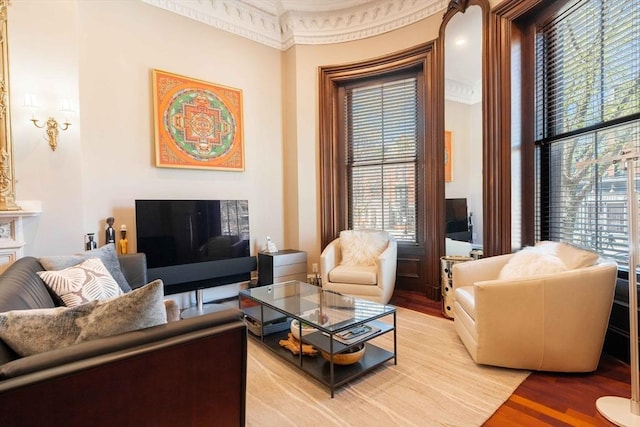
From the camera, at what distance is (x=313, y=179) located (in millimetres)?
4488

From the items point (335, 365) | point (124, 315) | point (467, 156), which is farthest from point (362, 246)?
point (124, 315)

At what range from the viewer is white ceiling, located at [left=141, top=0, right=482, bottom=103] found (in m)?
3.48

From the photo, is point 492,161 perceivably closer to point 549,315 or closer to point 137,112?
point 549,315

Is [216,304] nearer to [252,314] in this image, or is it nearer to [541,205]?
[252,314]

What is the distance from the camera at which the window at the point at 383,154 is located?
13.6 feet

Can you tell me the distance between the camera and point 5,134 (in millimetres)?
2725

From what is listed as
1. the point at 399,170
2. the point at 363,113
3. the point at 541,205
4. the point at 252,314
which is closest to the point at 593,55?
the point at 541,205

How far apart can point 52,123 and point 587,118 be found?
4580 millimetres

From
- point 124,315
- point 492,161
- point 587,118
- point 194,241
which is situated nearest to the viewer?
point 124,315

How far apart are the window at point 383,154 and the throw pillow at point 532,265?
1630mm

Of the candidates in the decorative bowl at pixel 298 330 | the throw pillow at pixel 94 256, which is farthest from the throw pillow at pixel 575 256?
the throw pillow at pixel 94 256

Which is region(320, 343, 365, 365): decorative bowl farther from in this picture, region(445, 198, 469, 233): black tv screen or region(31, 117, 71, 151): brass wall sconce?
→ region(31, 117, 71, 151): brass wall sconce

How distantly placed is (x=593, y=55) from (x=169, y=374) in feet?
11.5

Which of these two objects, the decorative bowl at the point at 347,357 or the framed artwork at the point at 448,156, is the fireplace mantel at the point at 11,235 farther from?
the framed artwork at the point at 448,156
